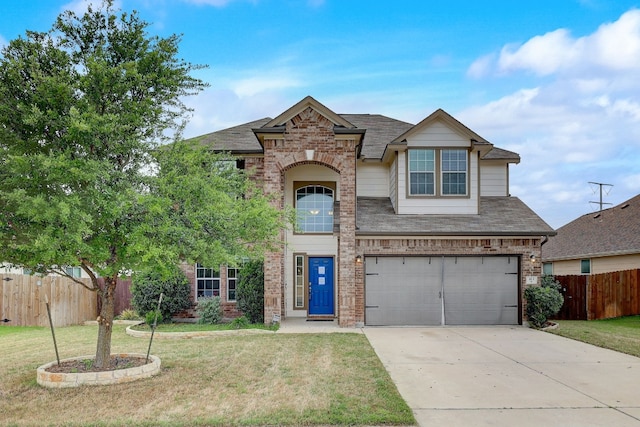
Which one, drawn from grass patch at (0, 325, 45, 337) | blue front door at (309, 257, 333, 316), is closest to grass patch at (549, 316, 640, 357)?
blue front door at (309, 257, 333, 316)

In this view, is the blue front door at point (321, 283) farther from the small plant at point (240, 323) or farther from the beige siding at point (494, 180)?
the beige siding at point (494, 180)

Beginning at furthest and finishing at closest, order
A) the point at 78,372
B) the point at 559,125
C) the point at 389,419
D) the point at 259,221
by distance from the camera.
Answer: the point at 559,125
the point at 259,221
the point at 78,372
the point at 389,419

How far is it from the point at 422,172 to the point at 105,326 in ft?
34.5

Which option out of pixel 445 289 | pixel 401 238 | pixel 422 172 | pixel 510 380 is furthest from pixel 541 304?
pixel 510 380

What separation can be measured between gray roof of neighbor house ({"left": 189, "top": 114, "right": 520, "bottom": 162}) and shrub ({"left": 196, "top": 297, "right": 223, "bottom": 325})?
4.69 meters

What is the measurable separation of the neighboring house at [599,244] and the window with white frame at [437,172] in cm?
864

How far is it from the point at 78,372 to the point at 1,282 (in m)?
9.64

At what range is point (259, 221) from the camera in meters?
8.21

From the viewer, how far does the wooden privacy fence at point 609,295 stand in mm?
17391

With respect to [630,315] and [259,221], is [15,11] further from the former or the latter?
[630,315]

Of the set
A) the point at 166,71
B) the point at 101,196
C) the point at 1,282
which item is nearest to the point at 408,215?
the point at 166,71

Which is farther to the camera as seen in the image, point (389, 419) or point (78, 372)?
point (78, 372)

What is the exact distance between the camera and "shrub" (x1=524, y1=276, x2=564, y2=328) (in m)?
13.9

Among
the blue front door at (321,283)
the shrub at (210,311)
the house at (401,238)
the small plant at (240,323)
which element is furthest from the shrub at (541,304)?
the shrub at (210,311)
